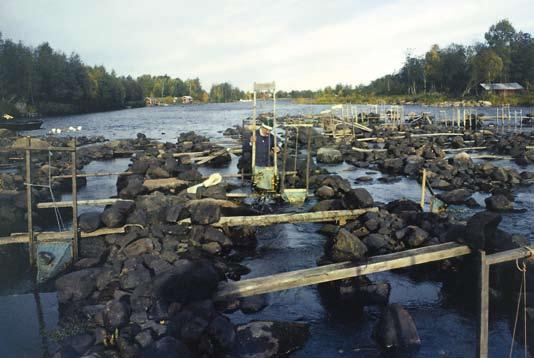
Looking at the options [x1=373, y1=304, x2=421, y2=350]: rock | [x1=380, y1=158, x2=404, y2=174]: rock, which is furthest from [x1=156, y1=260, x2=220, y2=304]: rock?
[x1=380, y1=158, x2=404, y2=174]: rock

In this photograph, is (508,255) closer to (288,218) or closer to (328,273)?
(328,273)

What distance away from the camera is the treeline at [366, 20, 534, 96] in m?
88.2

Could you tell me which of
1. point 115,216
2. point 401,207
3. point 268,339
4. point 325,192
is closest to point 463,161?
point 325,192

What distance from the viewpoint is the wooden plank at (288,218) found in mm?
11703

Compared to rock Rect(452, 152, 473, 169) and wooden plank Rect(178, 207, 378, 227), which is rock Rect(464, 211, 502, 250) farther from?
rock Rect(452, 152, 473, 169)

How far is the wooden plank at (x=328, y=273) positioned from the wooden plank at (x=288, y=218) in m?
4.35

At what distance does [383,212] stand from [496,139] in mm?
24991


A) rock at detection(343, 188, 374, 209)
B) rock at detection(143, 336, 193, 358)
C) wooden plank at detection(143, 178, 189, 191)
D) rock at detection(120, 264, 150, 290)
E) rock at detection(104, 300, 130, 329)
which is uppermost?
wooden plank at detection(143, 178, 189, 191)

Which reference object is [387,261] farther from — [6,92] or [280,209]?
[6,92]

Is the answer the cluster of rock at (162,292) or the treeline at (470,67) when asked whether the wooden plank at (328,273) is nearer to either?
the cluster of rock at (162,292)

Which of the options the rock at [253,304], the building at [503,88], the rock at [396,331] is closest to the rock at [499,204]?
the rock at [396,331]

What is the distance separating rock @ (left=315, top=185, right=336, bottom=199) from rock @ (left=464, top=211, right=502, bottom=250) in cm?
819

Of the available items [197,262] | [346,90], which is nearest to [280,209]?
[197,262]

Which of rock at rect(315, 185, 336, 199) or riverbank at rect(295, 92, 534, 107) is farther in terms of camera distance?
riverbank at rect(295, 92, 534, 107)
